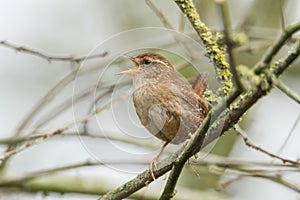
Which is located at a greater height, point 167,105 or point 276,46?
point 167,105

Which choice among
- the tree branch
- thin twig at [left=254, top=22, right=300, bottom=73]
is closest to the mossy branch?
the tree branch

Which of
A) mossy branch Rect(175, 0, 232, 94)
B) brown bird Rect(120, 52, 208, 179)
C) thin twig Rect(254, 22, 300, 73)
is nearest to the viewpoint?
thin twig Rect(254, 22, 300, 73)

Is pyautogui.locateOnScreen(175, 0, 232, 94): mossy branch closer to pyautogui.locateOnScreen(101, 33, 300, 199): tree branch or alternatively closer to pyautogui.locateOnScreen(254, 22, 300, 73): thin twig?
pyautogui.locateOnScreen(101, 33, 300, 199): tree branch

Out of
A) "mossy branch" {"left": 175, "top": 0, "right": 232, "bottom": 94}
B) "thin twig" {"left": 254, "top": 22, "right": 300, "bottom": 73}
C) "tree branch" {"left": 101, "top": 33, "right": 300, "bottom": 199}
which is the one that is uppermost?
"mossy branch" {"left": 175, "top": 0, "right": 232, "bottom": 94}

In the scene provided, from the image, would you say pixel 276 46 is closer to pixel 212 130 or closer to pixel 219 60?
pixel 219 60

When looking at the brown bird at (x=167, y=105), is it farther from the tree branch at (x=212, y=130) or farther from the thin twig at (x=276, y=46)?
the thin twig at (x=276, y=46)

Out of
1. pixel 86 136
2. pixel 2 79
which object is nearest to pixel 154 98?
pixel 86 136

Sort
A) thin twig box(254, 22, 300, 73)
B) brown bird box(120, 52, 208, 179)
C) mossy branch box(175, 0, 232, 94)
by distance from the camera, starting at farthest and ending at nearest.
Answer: brown bird box(120, 52, 208, 179)
mossy branch box(175, 0, 232, 94)
thin twig box(254, 22, 300, 73)

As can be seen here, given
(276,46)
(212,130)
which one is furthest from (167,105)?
(276,46)

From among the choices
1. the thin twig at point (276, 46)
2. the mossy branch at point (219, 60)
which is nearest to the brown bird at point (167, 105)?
the mossy branch at point (219, 60)
